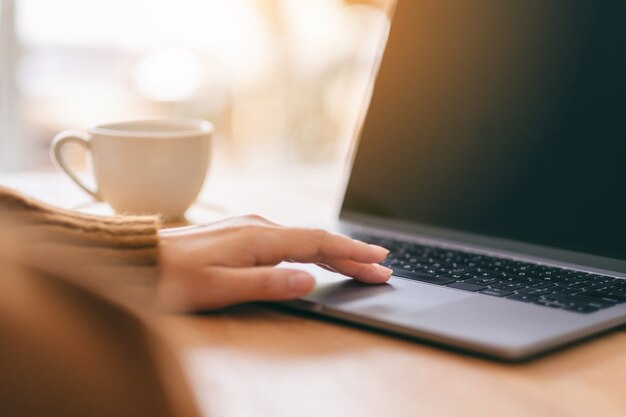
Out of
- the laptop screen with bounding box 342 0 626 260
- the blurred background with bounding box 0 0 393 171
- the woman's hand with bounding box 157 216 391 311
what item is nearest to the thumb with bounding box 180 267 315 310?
the woman's hand with bounding box 157 216 391 311

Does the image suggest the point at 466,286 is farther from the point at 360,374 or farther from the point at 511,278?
the point at 360,374

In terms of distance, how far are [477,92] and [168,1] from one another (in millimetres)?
2680

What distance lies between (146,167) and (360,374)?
512 mm

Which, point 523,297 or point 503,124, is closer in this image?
point 523,297

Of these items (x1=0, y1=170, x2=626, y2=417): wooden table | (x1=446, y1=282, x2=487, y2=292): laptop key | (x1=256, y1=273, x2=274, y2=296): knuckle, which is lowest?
(x1=0, y1=170, x2=626, y2=417): wooden table

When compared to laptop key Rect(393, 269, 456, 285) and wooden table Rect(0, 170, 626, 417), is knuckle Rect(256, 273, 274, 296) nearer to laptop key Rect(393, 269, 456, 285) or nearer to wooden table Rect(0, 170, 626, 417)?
wooden table Rect(0, 170, 626, 417)

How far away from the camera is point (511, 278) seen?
690 mm

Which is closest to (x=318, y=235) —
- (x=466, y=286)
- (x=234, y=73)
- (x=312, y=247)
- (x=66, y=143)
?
(x=312, y=247)

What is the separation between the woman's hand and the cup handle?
0.33 m

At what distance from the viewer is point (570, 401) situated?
1.48 ft

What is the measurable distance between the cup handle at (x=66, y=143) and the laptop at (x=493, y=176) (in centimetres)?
32

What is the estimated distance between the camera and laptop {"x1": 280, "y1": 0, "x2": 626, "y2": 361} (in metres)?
0.59

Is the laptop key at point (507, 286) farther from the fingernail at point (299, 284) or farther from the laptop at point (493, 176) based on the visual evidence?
the fingernail at point (299, 284)

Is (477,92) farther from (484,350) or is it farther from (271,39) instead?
(271,39)
